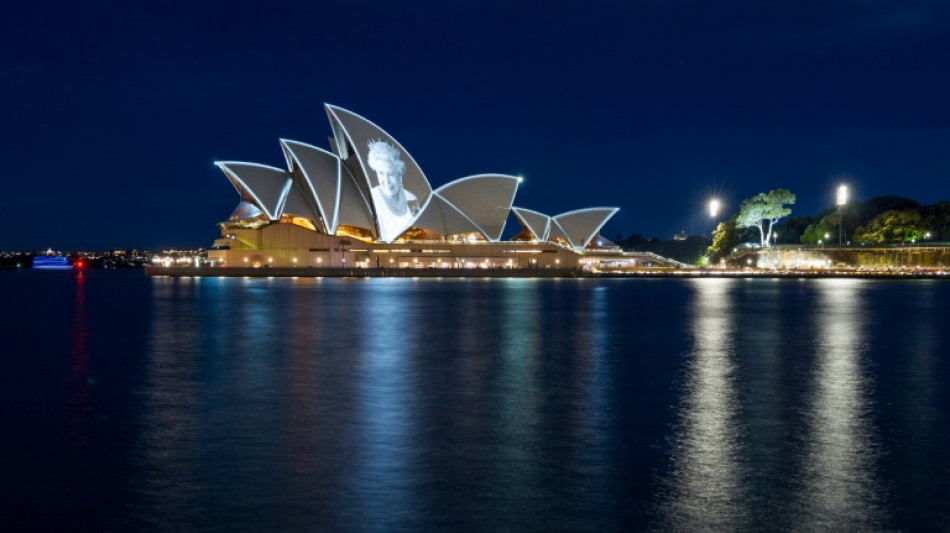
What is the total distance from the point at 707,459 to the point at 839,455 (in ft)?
5.06

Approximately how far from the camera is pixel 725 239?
109 m

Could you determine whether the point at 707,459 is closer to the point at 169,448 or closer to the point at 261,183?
the point at 169,448

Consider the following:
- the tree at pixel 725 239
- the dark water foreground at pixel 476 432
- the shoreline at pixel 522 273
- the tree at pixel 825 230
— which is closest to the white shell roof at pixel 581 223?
the shoreline at pixel 522 273

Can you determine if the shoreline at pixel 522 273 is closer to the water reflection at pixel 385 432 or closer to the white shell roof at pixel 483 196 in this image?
the white shell roof at pixel 483 196

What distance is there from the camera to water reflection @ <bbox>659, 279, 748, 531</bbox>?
25.4ft

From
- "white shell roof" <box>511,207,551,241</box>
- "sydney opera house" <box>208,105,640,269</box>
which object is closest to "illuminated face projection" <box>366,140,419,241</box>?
"sydney opera house" <box>208,105,640,269</box>

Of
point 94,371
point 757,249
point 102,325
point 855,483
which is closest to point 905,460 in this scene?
point 855,483

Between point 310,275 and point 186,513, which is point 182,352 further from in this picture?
point 310,275

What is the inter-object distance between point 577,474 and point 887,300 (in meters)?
43.1

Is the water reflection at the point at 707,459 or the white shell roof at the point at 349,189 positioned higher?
the white shell roof at the point at 349,189

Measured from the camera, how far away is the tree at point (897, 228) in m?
98.9

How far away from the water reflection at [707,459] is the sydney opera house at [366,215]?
2371 inches

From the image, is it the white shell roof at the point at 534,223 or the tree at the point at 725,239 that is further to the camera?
the tree at the point at 725,239

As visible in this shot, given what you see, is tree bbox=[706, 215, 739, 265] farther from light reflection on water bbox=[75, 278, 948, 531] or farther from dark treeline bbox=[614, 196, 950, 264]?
Result: light reflection on water bbox=[75, 278, 948, 531]
